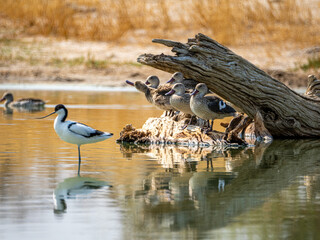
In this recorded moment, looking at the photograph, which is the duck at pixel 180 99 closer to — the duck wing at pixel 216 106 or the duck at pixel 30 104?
the duck wing at pixel 216 106

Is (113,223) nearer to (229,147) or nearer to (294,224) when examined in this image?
(294,224)

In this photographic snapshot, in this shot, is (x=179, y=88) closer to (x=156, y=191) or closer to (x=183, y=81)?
(x=183, y=81)

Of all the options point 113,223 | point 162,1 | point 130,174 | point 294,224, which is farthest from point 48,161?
point 162,1

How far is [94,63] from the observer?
23703 mm

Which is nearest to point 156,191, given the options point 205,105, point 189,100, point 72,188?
point 72,188

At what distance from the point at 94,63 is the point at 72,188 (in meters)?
16.7

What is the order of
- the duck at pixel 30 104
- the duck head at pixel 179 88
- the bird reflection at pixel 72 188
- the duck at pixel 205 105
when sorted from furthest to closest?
the duck at pixel 30 104
the duck head at pixel 179 88
the duck at pixel 205 105
the bird reflection at pixel 72 188

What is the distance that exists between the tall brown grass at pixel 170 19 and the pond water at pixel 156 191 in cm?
1404

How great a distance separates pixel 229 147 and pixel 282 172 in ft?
7.65

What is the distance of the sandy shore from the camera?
902 inches

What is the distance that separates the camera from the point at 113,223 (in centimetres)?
584

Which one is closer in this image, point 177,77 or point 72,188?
point 72,188

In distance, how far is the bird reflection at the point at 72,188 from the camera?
21.4 feet

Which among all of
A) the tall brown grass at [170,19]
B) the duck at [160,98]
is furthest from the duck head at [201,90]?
the tall brown grass at [170,19]
